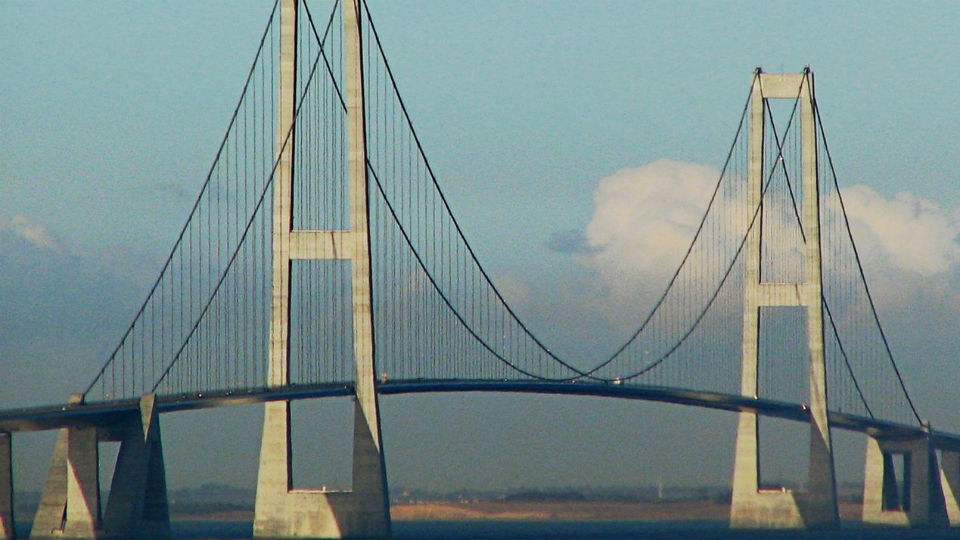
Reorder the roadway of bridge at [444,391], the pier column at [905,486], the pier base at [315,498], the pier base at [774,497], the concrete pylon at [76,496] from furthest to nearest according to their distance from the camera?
1. the pier column at [905,486]
2. the pier base at [774,497]
3. the pier base at [315,498]
4. the concrete pylon at [76,496]
5. the roadway of bridge at [444,391]

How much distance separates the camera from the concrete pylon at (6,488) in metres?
62.4

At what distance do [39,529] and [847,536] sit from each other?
31.4 m

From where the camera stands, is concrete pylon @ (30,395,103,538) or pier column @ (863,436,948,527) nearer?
concrete pylon @ (30,395,103,538)

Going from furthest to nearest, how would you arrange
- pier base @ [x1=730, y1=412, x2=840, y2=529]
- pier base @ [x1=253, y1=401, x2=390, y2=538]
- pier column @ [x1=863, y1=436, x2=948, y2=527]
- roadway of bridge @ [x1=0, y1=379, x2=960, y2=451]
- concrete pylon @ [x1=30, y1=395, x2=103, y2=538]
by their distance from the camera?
pier column @ [x1=863, y1=436, x2=948, y2=527] → pier base @ [x1=730, y1=412, x2=840, y2=529] → pier base @ [x1=253, y1=401, x2=390, y2=538] → concrete pylon @ [x1=30, y1=395, x2=103, y2=538] → roadway of bridge @ [x1=0, y1=379, x2=960, y2=451]

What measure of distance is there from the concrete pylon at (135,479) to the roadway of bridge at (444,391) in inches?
16.7

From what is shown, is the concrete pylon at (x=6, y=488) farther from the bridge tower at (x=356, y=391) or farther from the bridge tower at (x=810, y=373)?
the bridge tower at (x=810, y=373)

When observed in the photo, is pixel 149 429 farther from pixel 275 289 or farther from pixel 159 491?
pixel 275 289

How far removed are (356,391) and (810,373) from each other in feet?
79.3

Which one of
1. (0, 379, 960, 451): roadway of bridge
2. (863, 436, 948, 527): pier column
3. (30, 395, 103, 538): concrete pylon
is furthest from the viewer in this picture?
(863, 436, 948, 527): pier column

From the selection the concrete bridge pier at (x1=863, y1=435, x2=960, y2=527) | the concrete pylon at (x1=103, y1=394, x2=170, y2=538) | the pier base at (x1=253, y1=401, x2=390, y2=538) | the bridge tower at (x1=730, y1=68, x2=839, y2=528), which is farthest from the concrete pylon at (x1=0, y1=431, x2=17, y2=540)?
the concrete bridge pier at (x1=863, y1=435, x2=960, y2=527)

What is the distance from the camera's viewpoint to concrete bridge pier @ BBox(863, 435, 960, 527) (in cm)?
9531

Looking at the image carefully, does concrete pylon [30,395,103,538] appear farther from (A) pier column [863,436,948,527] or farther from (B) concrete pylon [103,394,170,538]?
(A) pier column [863,436,948,527]

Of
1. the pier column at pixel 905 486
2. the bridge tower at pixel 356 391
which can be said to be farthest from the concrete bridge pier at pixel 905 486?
the bridge tower at pixel 356 391

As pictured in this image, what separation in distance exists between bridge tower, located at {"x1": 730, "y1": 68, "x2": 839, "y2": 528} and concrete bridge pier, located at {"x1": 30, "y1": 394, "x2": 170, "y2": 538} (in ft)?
87.9
